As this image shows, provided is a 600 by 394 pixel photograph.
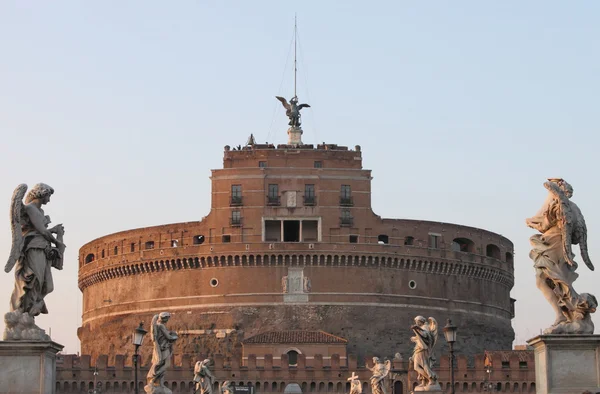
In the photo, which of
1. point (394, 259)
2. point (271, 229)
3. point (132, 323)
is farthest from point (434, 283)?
point (132, 323)

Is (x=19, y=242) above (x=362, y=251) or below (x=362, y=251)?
below

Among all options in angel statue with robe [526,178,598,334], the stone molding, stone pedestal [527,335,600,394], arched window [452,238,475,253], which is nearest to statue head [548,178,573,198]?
angel statue with robe [526,178,598,334]

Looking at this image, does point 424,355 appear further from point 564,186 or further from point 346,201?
point 346,201

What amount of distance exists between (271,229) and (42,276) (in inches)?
3310

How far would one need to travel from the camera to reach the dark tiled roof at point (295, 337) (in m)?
95.9

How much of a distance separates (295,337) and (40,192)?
8035cm

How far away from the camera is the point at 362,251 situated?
98.8 m

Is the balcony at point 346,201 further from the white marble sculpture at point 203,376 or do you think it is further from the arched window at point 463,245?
the white marble sculpture at point 203,376

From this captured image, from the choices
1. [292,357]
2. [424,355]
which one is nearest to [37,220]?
[424,355]

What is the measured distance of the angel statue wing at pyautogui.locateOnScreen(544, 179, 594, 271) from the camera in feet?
53.1

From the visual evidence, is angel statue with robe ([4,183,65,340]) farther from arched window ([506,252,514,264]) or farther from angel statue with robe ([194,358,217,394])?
arched window ([506,252,514,264])

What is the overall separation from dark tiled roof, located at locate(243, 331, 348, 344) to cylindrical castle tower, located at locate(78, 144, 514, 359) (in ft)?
4.05

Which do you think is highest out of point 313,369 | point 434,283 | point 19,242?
point 434,283

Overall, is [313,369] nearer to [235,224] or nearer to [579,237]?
[235,224]
